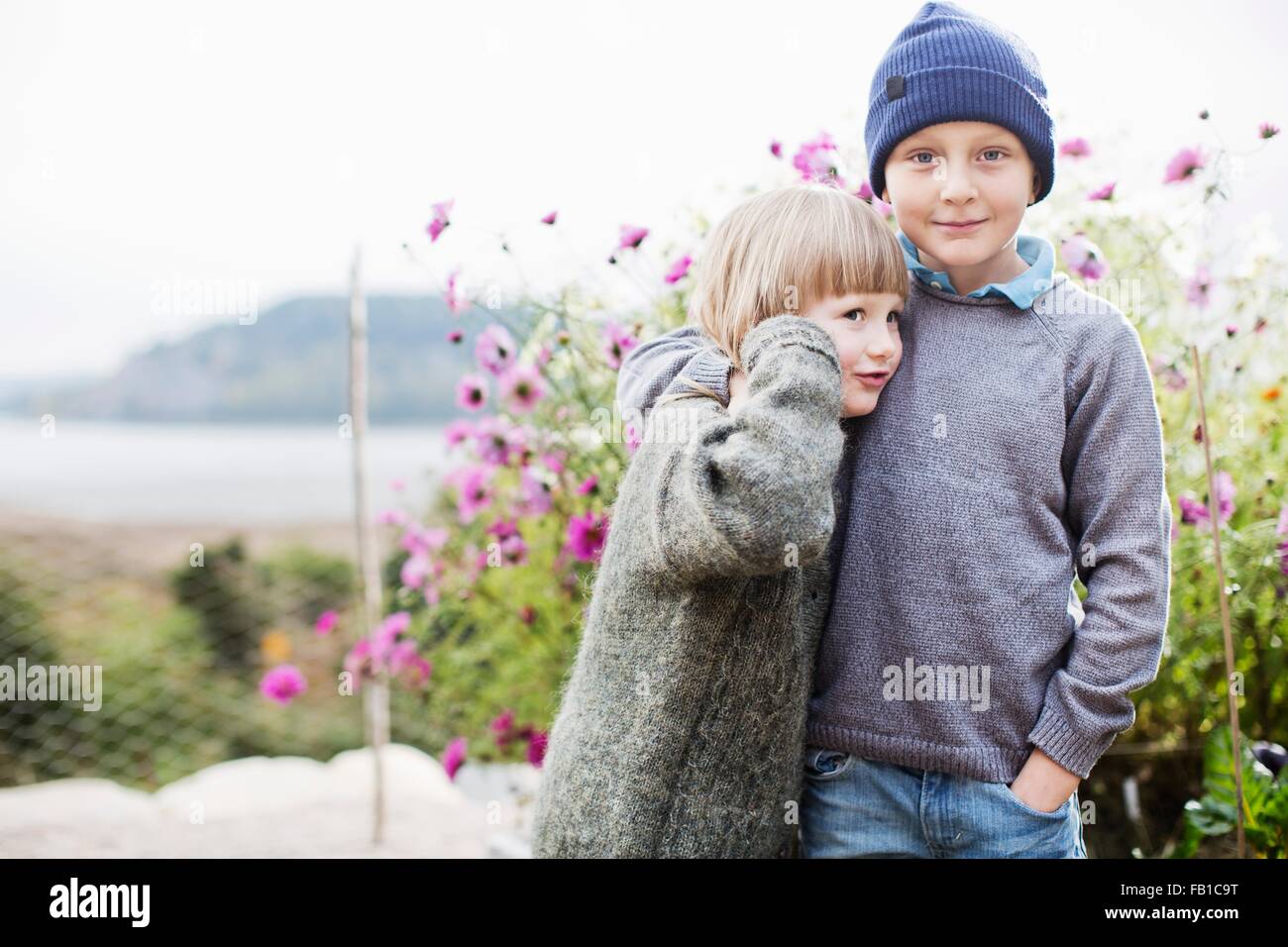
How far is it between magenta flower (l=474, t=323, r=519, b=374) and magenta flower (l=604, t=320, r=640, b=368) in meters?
0.29

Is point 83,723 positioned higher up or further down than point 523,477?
further down

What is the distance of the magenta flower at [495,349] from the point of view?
2230 mm

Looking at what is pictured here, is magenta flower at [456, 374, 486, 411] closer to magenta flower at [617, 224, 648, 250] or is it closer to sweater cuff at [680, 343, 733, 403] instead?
magenta flower at [617, 224, 648, 250]

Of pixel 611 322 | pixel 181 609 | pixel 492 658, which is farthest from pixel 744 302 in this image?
pixel 181 609

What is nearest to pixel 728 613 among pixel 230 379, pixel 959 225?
pixel 959 225

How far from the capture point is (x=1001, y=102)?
50.8 inches

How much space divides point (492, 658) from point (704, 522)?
6.16ft

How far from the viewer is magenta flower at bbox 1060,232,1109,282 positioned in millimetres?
1812

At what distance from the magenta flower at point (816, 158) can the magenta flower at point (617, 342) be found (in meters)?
0.45

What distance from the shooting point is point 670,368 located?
1339 millimetres

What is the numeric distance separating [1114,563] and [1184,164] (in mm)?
1094

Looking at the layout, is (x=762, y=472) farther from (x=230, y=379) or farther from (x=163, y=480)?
(x=230, y=379)

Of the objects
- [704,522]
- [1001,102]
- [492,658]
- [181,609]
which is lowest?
[181,609]

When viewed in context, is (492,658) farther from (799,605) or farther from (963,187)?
(963,187)
